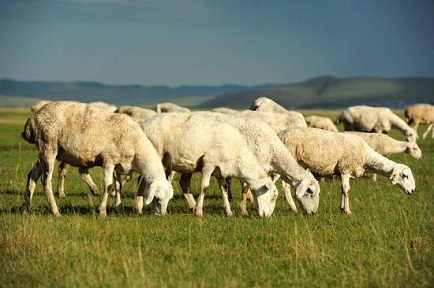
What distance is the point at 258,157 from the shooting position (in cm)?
1479

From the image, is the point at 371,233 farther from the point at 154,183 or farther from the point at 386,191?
the point at 386,191

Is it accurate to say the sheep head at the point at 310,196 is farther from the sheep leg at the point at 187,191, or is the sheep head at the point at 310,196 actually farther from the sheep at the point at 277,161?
the sheep leg at the point at 187,191

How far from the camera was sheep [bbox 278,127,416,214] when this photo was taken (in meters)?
15.6

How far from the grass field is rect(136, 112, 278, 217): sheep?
53 cm

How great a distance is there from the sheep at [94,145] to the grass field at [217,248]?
0.60 meters

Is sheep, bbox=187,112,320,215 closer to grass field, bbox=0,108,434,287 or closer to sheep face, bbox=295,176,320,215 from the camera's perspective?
sheep face, bbox=295,176,320,215

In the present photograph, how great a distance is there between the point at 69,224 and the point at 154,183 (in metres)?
2.08

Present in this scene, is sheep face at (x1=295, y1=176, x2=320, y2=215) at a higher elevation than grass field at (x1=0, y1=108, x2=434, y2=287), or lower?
higher

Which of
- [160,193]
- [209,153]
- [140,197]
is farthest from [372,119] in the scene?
[160,193]

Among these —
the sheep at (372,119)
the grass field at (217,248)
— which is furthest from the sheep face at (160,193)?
the sheep at (372,119)

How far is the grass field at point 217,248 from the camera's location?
8719mm

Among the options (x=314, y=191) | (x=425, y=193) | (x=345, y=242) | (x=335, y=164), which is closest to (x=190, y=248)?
(x=345, y=242)

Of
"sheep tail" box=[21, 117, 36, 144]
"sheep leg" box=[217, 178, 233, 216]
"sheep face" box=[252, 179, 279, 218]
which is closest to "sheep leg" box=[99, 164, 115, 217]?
"sheep tail" box=[21, 117, 36, 144]

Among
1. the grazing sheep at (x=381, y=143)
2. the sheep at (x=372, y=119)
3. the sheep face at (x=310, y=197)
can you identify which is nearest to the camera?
the sheep face at (x=310, y=197)
